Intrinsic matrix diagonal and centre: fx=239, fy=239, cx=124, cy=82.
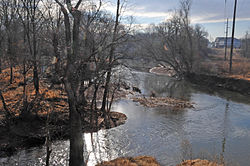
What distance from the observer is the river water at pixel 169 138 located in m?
11.2

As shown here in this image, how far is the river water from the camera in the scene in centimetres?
1123

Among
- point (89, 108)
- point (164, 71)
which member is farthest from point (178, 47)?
point (89, 108)

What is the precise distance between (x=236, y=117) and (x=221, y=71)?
22295mm

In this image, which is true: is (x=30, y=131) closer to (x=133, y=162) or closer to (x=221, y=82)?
(x=133, y=162)

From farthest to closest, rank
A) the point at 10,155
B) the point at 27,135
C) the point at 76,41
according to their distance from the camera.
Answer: the point at 27,135 → the point at 10,155 → the point at 76,41

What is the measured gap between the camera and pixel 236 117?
18547 mm

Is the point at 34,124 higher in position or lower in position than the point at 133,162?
higher

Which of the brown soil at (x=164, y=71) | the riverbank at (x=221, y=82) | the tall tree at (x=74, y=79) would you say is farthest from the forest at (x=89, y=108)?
the brown soil at (x=164, y=71)

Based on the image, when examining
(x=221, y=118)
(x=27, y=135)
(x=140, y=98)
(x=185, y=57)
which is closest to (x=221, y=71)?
(x=185, y=57)

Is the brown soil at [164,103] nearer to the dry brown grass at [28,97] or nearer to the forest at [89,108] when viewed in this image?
the forest at [89,108]

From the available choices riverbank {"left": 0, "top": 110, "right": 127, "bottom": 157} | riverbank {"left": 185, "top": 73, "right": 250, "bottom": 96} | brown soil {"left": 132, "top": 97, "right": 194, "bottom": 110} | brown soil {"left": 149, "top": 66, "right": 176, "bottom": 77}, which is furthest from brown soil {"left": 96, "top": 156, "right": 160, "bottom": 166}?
brown soil {"left": 149, "top": 66, "right": 176, "bottom": 77}

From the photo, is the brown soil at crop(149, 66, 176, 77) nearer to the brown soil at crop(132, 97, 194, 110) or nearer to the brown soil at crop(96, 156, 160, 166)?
the brown soil at crop(132, 97, 194, 110)

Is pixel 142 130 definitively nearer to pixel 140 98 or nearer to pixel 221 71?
pixel 140 98

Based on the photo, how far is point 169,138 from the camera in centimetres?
1395
